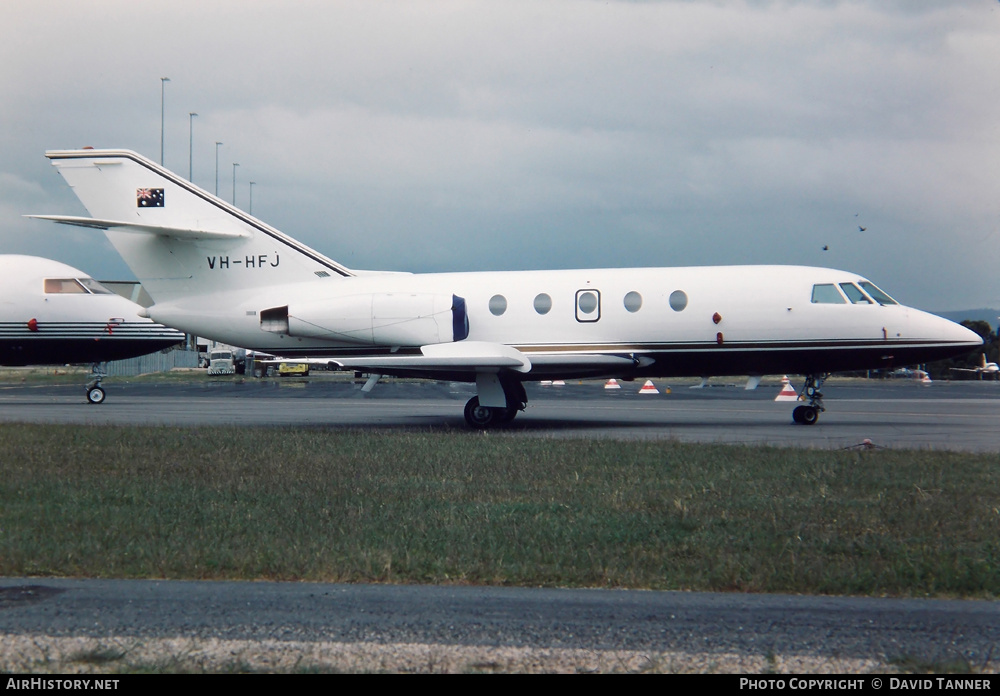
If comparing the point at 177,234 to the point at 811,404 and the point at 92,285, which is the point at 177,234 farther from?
the point at 811,404

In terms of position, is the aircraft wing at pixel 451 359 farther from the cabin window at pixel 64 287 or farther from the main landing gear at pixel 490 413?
the cabin window at pixel 64 287

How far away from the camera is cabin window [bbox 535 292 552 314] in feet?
58.5

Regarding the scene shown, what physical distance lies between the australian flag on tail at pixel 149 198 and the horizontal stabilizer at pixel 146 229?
653 millimetres

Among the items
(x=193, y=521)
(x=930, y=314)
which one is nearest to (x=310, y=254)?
(x=193, y=521)

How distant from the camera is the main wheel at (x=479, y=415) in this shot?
17891 mm

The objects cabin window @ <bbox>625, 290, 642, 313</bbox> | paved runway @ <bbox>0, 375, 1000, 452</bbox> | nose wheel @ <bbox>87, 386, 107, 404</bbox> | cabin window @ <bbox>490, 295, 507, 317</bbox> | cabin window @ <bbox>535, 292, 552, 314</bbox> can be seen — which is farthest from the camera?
nose wheel @ <bbox>87, 386, 107, 404</bbox>

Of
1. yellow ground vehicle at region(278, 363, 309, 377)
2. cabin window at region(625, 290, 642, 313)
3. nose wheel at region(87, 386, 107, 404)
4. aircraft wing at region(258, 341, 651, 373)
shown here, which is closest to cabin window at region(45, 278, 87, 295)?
nose wheel at region(87, 386, 107, 404)

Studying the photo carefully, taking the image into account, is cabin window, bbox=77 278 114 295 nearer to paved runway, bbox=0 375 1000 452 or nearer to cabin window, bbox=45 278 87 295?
cabin window, bbox=45 278 87 295

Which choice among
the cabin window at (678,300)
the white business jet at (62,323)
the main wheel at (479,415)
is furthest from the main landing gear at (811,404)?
the white business jet at (62,323)

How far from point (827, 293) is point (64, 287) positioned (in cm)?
1973

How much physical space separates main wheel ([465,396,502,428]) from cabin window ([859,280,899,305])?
792 centimetres

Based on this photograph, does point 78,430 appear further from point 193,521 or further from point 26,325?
point 26,325

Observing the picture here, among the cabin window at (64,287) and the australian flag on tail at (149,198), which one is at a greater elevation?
the australian flag on tail at (149,198)

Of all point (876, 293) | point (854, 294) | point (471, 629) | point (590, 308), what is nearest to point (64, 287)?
point (590, 308)
